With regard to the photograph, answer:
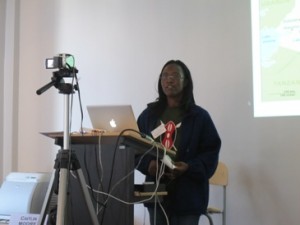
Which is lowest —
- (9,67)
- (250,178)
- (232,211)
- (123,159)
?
(232,211)

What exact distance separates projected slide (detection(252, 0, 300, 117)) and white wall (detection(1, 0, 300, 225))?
76mm

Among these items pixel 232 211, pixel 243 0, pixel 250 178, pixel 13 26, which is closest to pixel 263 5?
pixel 243 0

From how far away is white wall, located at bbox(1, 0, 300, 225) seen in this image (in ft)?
9.86

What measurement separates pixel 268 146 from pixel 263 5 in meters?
1.07

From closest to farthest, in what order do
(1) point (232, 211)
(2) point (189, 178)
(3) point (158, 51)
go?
(2) point (189, 178) → (1) point (232, 211) → (3) point (158, 51)

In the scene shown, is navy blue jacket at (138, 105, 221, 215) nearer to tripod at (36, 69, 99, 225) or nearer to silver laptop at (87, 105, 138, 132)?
silver laptop at (87, 105, 138, 132)

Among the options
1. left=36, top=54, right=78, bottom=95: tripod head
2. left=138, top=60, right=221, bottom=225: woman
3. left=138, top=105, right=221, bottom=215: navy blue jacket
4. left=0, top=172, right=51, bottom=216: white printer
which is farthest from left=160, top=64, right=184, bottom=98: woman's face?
left=0, top=172, right=51, bottom=216: white printer

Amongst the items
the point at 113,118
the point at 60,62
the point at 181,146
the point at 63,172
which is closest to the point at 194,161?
the point at 181,146

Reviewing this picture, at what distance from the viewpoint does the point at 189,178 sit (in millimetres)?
2123

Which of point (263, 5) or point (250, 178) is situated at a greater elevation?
point (263, 5)

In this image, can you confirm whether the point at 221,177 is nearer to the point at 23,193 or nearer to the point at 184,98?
the point at 184,98

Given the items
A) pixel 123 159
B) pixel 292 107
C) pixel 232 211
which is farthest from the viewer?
pixel 232 211

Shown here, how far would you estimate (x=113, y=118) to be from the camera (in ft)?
6.42

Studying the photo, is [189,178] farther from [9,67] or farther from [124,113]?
[9,67]
